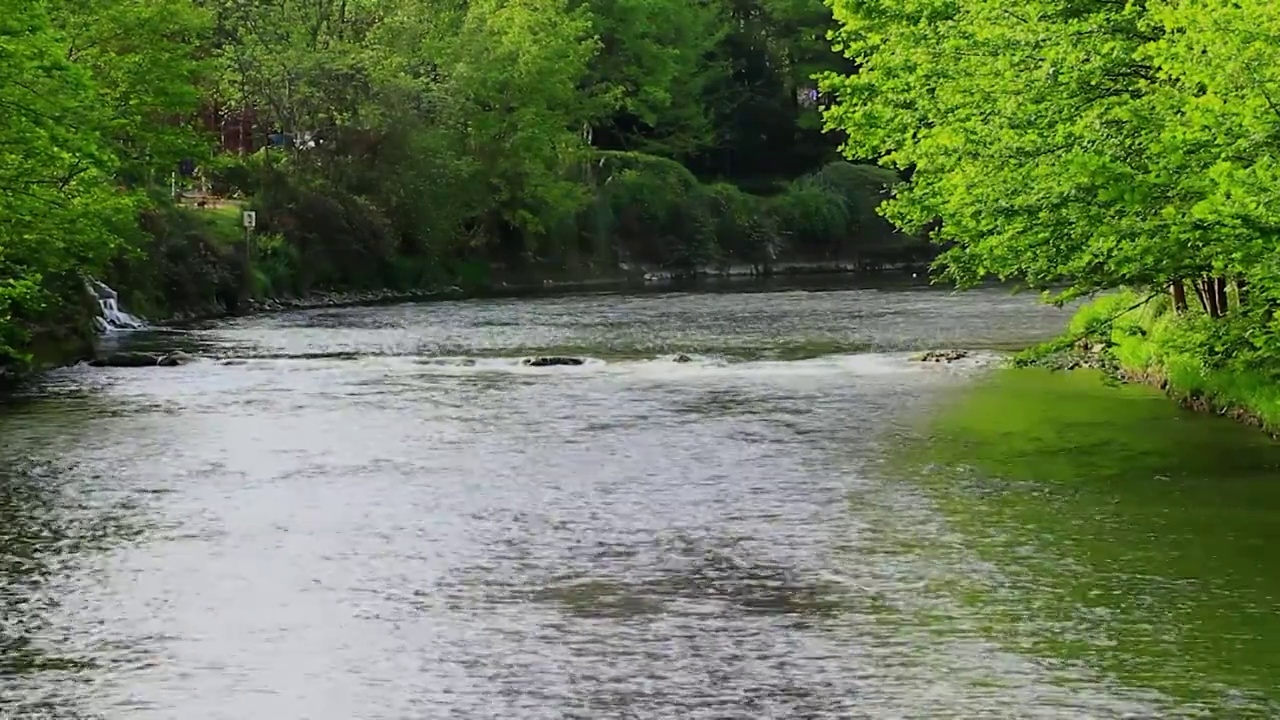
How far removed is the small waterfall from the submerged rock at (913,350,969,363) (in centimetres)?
2329

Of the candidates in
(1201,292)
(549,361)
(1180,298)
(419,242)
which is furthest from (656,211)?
(1201,292)

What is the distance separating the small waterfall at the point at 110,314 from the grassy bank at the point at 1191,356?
89.7 ft

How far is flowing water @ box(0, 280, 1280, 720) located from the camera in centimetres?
1426

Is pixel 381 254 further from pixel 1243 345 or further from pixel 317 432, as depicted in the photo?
pixel 1243 345

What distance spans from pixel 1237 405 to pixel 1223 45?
29.9 feet

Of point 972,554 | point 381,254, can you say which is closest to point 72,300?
point 381,254

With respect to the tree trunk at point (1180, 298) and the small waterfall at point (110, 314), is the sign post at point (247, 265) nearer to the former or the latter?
the small waterfall at point (110, 314)

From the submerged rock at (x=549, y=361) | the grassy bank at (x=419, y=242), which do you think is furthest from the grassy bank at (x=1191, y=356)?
the grassy bank at (x=419, y=242)

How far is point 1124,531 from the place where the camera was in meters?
20.2

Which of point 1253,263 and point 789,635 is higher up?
point 1253,263

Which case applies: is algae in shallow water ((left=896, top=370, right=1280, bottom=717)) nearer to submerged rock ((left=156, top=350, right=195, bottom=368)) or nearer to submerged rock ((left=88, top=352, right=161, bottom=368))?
submerged rock ((left=156, top=350, right=195, bottom=368))

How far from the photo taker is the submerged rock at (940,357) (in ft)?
131

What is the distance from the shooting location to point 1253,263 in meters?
22.3

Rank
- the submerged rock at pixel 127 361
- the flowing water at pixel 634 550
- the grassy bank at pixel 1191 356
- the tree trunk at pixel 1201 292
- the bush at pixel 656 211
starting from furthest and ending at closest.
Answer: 1. the bush at pixel 656 211
2. the submerged rock at pixel 127 361
3. the tree trunk at pixel 1201 292
4. the grassy bank at pixel 1191 356
5. the flowing water at pixel 634 550
